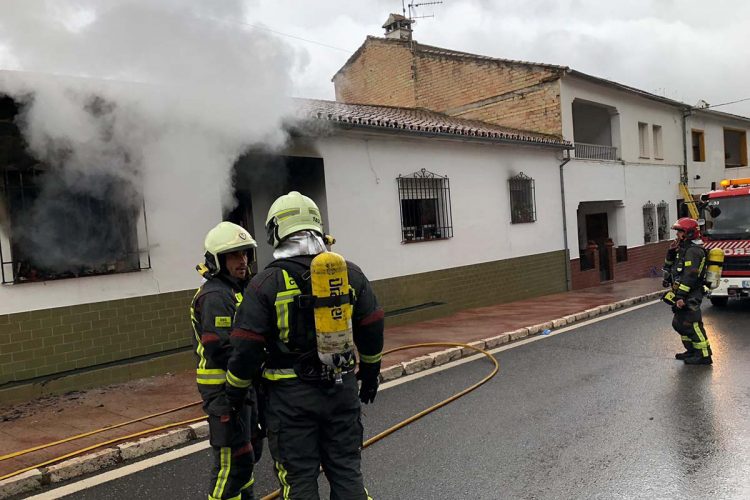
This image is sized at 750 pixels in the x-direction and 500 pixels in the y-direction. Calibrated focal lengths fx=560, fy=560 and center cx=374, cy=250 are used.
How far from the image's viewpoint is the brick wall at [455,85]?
14977mm

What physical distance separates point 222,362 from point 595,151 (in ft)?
52.0

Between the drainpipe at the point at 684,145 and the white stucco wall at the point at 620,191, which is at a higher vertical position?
the drainpipe at the point at 684,145

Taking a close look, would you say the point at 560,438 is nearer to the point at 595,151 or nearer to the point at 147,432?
the point at 147,432

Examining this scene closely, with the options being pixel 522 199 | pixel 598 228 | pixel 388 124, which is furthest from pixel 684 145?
pixel 388 124

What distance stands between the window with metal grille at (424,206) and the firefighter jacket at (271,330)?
778 centimetres

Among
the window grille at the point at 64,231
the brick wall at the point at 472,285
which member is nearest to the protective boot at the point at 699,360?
the brick wall at the point at 472,285

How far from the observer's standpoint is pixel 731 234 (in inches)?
402

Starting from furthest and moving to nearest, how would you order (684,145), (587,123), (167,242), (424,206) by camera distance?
(684,145) → (587,123) → (424,206) → (167,242)

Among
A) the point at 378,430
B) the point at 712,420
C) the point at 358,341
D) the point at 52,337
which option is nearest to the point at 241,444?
the point at 358,341

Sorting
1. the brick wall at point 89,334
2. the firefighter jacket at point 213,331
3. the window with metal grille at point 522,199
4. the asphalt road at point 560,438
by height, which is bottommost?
the asphalt road at point 560,438

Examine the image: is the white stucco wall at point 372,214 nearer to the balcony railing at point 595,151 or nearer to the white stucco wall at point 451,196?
the white stucco wall at point 451,196

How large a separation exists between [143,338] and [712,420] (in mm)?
6023

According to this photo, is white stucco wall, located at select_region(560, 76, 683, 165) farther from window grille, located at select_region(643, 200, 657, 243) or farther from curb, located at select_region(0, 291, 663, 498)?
curb, located at select_region(0, 291, 663, 498)

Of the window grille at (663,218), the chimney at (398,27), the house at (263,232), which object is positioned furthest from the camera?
the chimney at (398,27)
